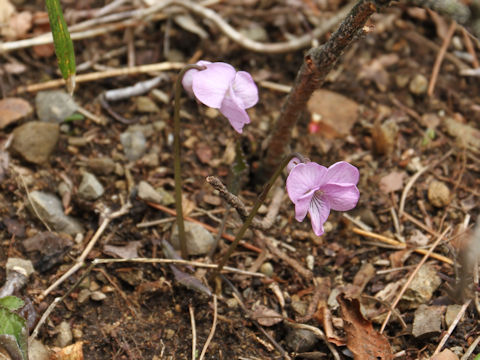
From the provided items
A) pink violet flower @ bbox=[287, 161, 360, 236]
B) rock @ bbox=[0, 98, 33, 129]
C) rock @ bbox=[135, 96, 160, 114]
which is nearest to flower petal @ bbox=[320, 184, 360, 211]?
Result: pink violet flower @ bbox=[287, 161, 360, 236]

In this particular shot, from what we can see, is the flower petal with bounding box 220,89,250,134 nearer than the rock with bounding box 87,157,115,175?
Yes

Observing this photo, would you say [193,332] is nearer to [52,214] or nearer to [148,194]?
[148,194]

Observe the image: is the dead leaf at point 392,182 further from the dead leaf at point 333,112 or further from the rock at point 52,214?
the rock at point 52,214

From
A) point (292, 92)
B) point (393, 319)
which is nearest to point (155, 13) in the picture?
point (292, 92)

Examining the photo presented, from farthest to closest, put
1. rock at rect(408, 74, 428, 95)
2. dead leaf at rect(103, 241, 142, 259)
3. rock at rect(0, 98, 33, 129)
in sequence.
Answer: rock at rect(408, 74, 428, 95) < rock at rect(0, 98, 33, 129) < dead leaf at rect(103, 241, 142, 259)

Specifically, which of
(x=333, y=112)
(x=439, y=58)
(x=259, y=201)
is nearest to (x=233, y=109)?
(x=259, y=201)

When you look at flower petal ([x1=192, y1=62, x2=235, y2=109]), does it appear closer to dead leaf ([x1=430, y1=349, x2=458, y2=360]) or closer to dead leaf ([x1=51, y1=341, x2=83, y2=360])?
dead leaf ([x1=51, y1=341, x2=83, y2=360])
